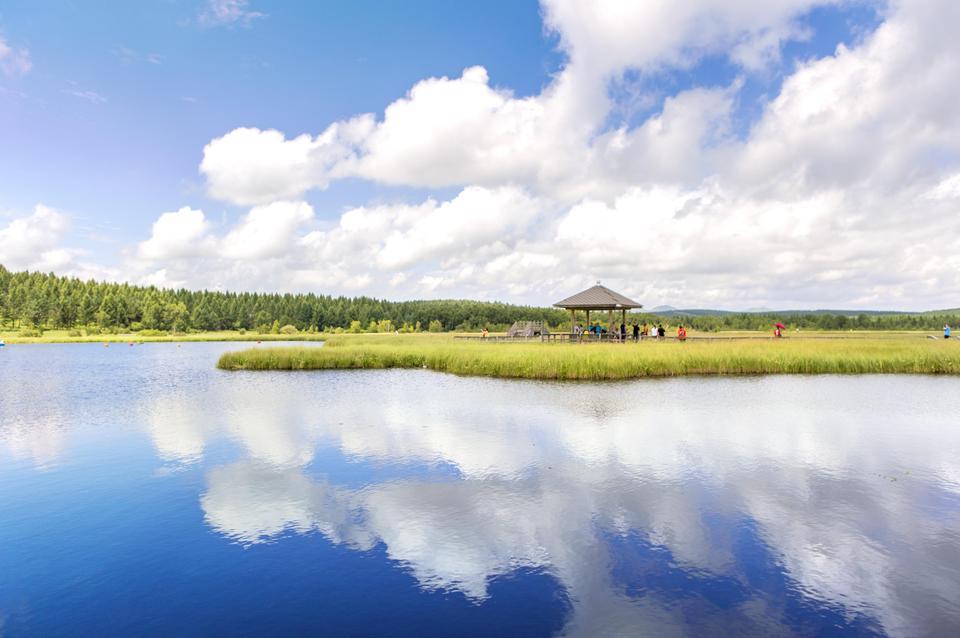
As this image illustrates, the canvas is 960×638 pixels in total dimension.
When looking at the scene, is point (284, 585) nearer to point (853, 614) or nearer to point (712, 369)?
point (853, 614)

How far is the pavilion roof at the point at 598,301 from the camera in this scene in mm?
39125

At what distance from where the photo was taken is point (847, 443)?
13.8 meters

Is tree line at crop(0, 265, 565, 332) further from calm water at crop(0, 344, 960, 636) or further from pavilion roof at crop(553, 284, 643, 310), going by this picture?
calm water at crop(0, 344, 960, 636)

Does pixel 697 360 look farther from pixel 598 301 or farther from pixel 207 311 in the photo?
pixel 207 311

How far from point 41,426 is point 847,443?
74.2ft

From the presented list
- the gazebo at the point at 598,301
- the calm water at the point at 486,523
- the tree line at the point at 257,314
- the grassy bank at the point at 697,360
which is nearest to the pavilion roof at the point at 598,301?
the gazebo at the point at 598,301

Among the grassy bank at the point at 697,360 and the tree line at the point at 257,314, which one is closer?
the grassy bank at the point at 697,360

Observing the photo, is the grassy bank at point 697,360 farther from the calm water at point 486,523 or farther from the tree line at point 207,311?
the tree line at point 207,311

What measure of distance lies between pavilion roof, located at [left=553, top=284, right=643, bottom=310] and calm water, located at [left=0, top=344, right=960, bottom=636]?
69.9 feet

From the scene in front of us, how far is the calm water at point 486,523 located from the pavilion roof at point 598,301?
21.3 m

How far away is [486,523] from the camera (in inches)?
340

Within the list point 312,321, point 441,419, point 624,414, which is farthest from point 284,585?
point 312,321

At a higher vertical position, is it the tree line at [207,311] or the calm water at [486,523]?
the tree line at [207,311]

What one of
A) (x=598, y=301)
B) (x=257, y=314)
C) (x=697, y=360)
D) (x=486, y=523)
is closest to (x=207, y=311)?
(x=257, y=314)
